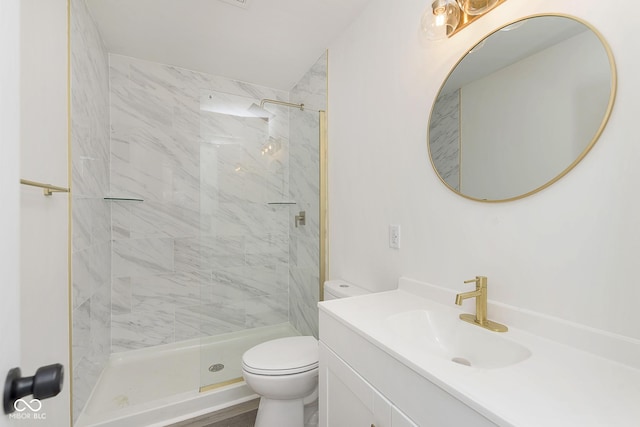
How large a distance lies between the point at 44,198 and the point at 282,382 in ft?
4.25

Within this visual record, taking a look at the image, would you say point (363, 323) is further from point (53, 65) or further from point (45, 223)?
point (53, 65)

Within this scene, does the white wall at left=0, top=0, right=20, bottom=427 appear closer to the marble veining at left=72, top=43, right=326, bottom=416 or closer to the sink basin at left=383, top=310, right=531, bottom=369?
the sink basin at left=383, top=310, right=531, bottom=369

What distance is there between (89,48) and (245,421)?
2.43 meters

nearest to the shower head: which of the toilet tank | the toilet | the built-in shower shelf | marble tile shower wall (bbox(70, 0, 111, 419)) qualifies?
marble tile shower wall (bbox(70, 0, 111, 419))

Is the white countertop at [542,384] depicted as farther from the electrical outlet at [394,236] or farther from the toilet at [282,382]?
the toilet at [282,382]

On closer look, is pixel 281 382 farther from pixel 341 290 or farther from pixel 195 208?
pixel 195 208

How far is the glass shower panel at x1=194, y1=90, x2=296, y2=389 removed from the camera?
209 centimetres

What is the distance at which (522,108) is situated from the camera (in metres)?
0.93

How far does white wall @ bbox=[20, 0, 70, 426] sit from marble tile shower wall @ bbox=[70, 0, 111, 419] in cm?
17

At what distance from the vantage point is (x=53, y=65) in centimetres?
116

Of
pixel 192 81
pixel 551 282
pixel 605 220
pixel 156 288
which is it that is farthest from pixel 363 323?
pixel 192 81

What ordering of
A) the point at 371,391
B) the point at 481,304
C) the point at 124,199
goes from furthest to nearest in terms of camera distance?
1. the point at 124,199
2. the point at 481,304
3. the point at 371,391

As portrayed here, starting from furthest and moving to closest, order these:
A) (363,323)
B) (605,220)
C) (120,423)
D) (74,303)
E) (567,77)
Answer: (120,423) → (74,303) → (363,323) → (567,77) → (605,220)

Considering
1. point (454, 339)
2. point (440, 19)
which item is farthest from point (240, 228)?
point (440, 19)
